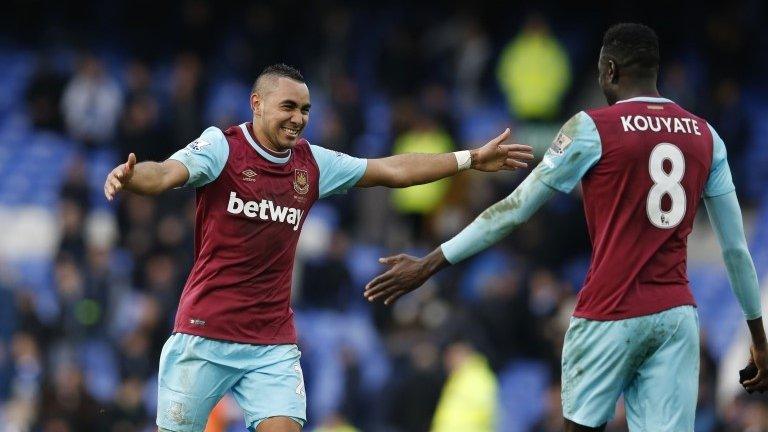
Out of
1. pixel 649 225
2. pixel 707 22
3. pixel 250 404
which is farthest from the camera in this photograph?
pixel 707 22

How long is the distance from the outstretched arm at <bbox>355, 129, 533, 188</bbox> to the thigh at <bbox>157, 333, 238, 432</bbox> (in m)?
1.36

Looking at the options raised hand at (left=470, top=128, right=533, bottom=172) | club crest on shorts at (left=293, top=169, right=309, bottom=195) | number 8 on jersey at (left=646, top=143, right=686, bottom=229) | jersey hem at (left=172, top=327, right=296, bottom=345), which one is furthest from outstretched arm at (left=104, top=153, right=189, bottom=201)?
number 8 on jersey at (left=646, top=143, right=686, bottom=229)

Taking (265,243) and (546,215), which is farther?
(546,215)

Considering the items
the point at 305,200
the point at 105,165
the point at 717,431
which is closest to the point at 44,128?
the point at 105,165

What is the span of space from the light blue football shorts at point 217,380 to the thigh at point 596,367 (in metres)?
1.58

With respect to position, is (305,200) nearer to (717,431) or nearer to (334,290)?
(717,431)

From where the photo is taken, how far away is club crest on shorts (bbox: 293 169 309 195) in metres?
7.84

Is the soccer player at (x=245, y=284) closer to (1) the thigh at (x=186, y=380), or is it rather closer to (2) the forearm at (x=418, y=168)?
(1) the thigh at (x=186, y=380)

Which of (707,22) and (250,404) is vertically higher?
(707,22)

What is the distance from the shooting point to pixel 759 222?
16156 millimetres

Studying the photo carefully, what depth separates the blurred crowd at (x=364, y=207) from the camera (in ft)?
47.9

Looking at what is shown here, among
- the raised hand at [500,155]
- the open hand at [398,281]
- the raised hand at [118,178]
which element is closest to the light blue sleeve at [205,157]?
the raised hand at [118,178]

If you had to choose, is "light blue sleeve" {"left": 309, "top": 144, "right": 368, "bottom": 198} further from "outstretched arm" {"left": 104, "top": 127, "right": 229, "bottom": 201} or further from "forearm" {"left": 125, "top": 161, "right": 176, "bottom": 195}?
"forearm" {"left": 125, "top": 161, "right": 176, "bottom": 195}

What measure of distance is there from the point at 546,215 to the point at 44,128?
7.61 metres
